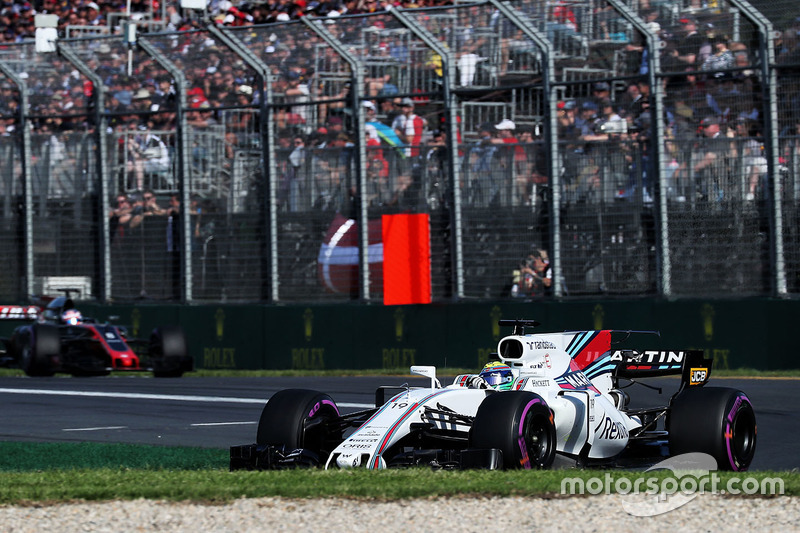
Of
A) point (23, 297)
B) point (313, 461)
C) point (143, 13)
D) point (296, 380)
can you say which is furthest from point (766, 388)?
point (143, 13)

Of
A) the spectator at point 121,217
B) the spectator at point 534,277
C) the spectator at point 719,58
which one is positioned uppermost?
the spectator at point 719,58

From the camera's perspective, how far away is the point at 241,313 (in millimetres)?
18062

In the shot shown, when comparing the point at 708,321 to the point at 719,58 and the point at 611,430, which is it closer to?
the point at 719,58

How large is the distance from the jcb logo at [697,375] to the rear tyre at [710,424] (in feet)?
2.62

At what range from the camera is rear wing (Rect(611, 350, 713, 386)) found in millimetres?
8688

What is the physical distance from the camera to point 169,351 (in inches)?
663

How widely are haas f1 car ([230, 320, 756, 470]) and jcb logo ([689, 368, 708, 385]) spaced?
1.2 inches

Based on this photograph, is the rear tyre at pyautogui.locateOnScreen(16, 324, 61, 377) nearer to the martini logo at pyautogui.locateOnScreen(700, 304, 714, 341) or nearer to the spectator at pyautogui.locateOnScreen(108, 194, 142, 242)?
the spectator at pyautogui.locateOnScreen(108, 194, 142, 242)

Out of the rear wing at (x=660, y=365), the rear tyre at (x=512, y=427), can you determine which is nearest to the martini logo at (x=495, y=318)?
the rear wing at (x=660, y=365)

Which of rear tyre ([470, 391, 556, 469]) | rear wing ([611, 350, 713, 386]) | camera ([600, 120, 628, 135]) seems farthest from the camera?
camera ([600, 120, 628, 135])

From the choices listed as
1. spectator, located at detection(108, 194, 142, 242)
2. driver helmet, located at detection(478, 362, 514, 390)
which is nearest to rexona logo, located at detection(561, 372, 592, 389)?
driver helmet, located at detection(478, 362, 514, 390)

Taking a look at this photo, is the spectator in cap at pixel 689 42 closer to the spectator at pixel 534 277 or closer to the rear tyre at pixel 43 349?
the spectator at pixel 534 277

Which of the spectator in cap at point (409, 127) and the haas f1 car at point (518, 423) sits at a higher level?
the spectator in cap at point (409, 127)

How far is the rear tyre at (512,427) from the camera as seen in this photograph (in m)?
6.85
